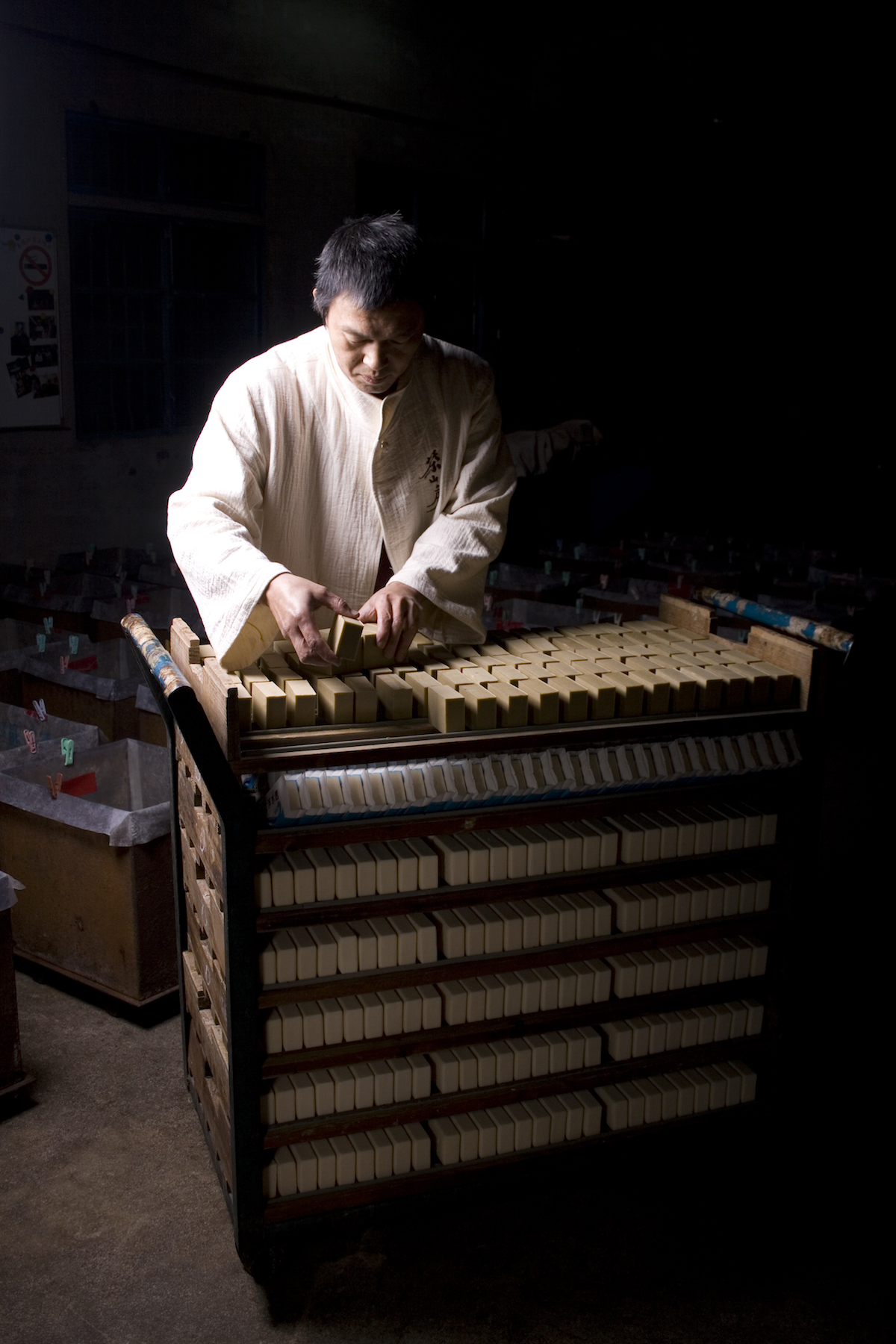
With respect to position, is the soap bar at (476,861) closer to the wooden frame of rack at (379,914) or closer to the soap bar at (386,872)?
the wooden frame of rack at (379,914)

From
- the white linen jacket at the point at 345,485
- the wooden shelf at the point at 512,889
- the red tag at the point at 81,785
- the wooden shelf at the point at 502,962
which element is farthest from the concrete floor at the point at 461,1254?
the white linen jacket at the point at 345,485

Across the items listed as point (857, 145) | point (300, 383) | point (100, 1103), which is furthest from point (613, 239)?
point (100, 1103)

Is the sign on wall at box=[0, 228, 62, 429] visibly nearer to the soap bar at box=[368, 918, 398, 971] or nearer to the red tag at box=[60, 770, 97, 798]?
the red tag at box=[60, 770, 97, 798]

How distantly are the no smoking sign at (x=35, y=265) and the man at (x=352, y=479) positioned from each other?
16.5 ft

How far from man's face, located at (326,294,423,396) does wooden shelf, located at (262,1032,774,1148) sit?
4.42 ft

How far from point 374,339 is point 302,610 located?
1.75 ft

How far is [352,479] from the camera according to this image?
2.16 metres

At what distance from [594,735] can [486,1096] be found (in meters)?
0.73

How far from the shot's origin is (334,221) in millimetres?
8023

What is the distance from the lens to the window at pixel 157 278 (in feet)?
22.3

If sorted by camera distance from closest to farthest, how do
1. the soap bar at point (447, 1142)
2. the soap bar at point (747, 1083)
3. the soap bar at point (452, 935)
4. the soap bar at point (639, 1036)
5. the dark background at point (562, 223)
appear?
the soap bar at point (452, 935) → the soap bar at point (447, 1142) → the soap bar at point (639, 1036) → the soap bar at point (747, 1083) → the dark background at point (562, 223)

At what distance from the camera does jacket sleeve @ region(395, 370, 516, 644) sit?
209cm

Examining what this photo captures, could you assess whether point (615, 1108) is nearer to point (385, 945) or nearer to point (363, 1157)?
point (363, 1157)

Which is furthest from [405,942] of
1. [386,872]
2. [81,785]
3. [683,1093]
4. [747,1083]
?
[81,785]
